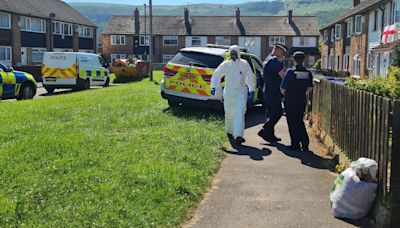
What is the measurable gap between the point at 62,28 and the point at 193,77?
4112 centimetres

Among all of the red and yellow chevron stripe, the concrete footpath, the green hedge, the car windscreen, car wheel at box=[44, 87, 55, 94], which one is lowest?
the concrete footpath

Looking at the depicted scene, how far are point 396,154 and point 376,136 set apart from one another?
63 centimetres

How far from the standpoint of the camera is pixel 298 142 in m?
8.55

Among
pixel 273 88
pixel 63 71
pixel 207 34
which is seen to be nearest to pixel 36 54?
pixel 63 71

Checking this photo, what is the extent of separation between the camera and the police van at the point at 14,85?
55.2ft

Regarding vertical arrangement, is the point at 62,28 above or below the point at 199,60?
above

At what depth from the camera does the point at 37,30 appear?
1761 inches

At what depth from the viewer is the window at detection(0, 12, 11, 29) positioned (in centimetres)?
3897

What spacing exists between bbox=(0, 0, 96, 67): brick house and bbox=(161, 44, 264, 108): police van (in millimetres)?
29940

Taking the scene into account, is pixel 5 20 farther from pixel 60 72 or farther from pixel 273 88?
pixel 273 88

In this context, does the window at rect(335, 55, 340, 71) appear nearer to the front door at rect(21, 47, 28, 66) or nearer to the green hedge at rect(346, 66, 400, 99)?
the front door at rect(21, 47, 28, 66)

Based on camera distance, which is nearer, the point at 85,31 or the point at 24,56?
the point at 24,56

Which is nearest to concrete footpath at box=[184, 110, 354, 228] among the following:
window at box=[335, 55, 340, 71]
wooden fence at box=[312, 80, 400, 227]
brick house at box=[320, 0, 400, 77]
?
wooden fence at box=[312, 80, 400, 227]

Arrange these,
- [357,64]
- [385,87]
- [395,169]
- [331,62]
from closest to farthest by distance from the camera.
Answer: [395,169] < [385,87] < [357,64] < [331,62]
